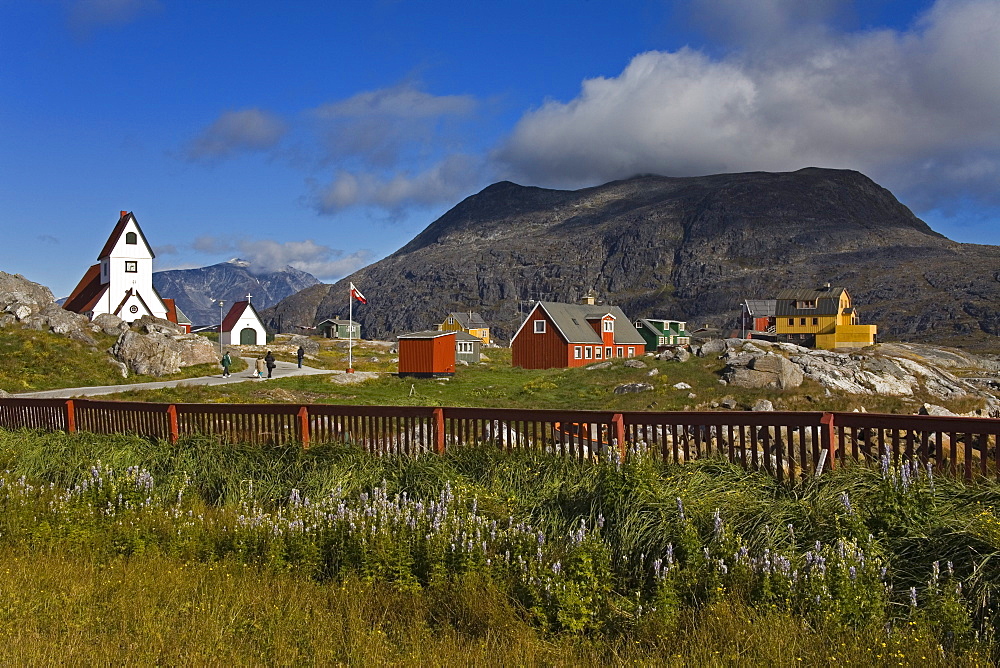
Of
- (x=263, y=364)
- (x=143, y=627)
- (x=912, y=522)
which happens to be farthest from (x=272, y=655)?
(x=263, y=364)

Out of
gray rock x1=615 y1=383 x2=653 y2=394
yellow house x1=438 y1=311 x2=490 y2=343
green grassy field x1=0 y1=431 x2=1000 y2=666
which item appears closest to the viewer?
green grassy field x1=0 y1=431 x2=1000 y2=666

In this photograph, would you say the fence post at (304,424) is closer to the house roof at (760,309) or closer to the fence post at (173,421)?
the fence post at (173,421)

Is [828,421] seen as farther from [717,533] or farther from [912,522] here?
[717,533]

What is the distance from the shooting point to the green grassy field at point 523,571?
18.4 ft

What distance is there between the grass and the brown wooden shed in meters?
11.5

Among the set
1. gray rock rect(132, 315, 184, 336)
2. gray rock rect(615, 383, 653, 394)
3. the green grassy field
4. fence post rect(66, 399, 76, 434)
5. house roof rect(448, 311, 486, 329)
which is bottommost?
gray rock rect(615, 383, 653, 394)

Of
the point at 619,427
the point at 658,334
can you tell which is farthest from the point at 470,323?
the point at 619,427

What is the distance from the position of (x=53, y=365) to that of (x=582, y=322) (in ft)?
140

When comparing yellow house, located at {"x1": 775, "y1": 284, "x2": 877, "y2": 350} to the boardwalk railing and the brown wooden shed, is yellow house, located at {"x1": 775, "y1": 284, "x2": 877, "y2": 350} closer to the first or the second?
the brown wooden shed

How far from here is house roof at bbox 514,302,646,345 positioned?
207 ft

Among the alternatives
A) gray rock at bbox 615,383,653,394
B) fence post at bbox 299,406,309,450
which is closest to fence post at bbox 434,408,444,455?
fence post at bbox 299,406,309,450

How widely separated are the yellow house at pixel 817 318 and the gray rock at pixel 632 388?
134 ft

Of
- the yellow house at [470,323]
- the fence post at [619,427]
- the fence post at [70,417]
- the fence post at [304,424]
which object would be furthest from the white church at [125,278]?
the yellow house at [470,323]

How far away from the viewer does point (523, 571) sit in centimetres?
668
